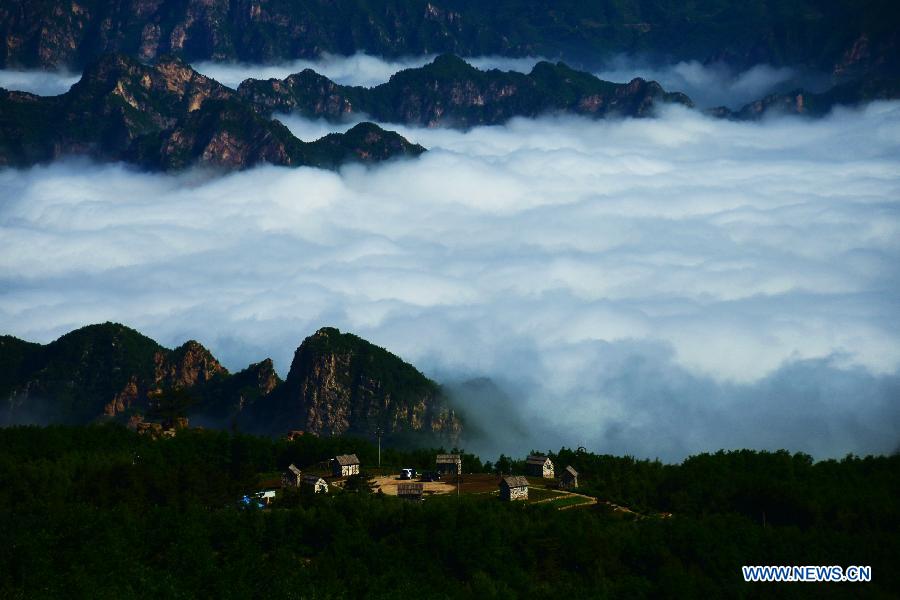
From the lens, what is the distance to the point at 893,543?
573ft

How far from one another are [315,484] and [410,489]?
11135mm

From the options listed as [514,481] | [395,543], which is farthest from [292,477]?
[395,543]

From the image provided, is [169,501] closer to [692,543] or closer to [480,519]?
[480,519]

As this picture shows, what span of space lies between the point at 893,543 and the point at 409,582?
51309 mm

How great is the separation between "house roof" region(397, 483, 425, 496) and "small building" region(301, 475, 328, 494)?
8658 millimetres

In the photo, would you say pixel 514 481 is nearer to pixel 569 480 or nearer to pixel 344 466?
pixel 569 480

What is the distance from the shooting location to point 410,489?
181750 millimetres

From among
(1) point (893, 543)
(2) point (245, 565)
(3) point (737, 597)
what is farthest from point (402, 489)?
(1) point (893, 543)

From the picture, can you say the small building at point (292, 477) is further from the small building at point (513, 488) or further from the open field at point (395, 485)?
the small building at point (513, 488)

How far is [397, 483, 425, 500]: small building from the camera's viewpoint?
180 metres

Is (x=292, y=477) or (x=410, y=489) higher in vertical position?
(x=292, y=477)

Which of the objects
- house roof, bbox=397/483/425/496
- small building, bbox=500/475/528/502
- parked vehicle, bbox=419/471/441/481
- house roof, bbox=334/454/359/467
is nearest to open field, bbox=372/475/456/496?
parked vehicle, bbox=419/471/441/481

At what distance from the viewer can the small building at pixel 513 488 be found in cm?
18125

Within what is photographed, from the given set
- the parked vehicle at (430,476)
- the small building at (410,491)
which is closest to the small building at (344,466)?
the parked vehicle at (430,476)
